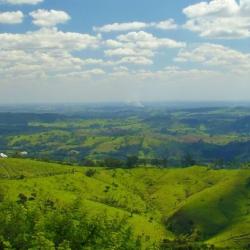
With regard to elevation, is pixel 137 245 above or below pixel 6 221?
below

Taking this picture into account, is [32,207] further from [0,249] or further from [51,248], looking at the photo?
[51,248]

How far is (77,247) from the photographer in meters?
A: 87.8

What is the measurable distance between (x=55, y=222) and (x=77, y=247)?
21.1 ft

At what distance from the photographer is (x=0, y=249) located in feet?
306

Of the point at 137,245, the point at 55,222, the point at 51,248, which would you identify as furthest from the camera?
the point at 137,245

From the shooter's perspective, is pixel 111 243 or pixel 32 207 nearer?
pixel 111 243

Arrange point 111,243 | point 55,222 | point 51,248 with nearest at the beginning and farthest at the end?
point 51,248 < point 111,243 < point 55,222

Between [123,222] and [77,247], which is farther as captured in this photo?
[123,222]

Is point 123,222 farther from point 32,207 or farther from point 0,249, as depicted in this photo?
point 0,249

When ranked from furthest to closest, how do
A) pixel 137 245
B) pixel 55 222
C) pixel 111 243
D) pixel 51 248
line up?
1. pixel 137 245
2. pixel 55 222
3. pixel 111 243
4. pixel 51 248

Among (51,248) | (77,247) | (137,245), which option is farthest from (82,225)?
(51,248)

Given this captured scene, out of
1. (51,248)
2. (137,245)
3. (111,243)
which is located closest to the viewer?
(51,248)

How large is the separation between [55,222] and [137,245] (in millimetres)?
18681

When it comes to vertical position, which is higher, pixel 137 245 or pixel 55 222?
pixel 55 222
